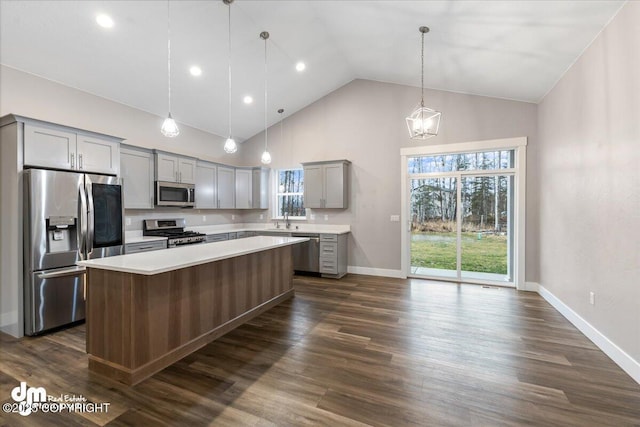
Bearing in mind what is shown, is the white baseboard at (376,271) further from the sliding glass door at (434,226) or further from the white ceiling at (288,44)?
the white ceiling at (288,44)

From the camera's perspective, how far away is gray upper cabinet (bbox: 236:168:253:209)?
612 cm

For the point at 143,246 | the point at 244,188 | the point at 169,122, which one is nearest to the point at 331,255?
the point at 244,188

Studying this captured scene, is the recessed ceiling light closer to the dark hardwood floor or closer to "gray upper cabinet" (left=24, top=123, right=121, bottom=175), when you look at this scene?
"gray upper cabinet" (left=24, top=123, right=121, bottom=175)

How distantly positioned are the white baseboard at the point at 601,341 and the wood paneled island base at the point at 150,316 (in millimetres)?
3459

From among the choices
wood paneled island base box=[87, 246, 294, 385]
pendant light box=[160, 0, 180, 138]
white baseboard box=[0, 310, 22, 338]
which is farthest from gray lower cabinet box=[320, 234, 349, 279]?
white baseboard box=[0, 310, 22, 338]

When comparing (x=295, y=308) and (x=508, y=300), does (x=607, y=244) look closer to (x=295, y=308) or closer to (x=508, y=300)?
(x=508, y=300)

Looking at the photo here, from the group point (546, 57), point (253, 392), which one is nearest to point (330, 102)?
point (546, 57)

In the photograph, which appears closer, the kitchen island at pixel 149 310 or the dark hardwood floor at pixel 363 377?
the dark hardwood floor at pixel 363 377

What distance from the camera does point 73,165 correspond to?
123 inches

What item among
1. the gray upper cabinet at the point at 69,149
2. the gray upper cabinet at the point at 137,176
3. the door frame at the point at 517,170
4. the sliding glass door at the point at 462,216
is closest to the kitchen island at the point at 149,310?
the gray upper cabinet at the point at 69,149

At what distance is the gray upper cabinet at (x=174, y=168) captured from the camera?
448cm

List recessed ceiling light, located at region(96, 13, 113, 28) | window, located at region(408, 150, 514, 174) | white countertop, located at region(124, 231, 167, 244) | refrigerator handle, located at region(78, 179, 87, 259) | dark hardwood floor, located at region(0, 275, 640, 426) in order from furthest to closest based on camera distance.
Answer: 1. window, located at region(408, 150, 514, 174)
2. white countertop, located at region(124, 231, 167, 244)
3. refrigerator handle, located at region(78, 179, 87, 259)
4. recessed ceiling light, located at region(96, 13, 113, 28)
5. dark hardwood floor, located at region(0, 275, 640, 426)

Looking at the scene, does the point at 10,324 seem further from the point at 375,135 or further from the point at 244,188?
the point at 375,135

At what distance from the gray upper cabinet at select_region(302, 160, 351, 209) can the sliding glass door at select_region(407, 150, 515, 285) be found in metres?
1.23
